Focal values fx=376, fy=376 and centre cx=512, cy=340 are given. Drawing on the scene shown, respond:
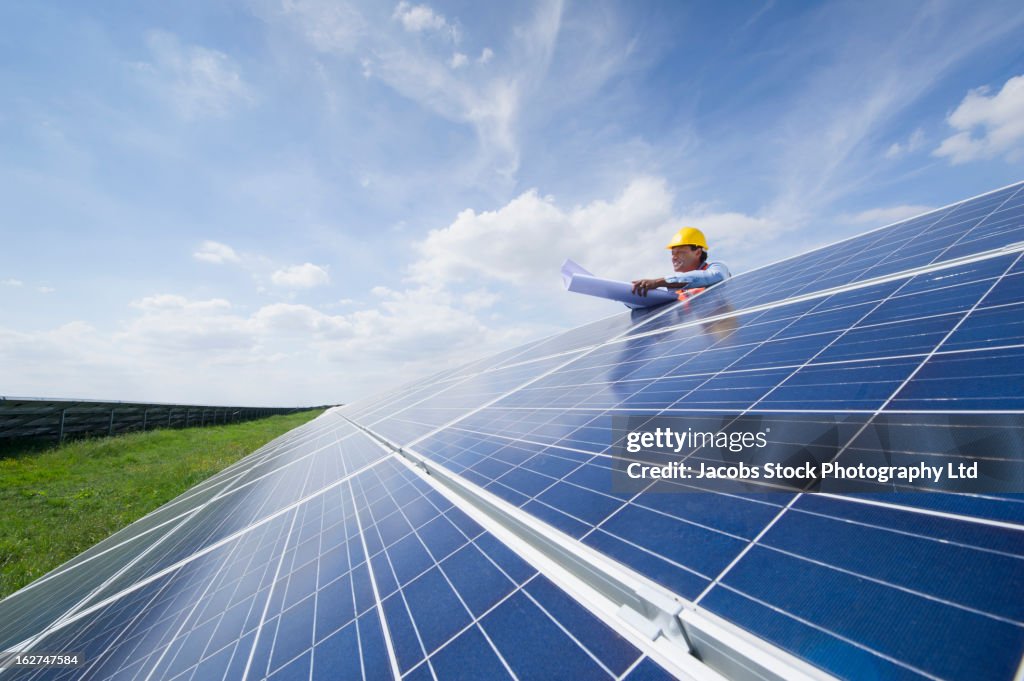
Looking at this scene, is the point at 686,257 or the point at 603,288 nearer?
the point at 603,288

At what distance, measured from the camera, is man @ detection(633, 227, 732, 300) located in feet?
30.6

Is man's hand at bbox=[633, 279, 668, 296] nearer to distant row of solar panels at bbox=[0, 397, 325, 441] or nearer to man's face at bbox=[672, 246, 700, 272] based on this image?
man's face at bbox=[672, 246, 700, 272]

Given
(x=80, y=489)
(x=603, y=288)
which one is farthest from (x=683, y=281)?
(x=80, y=489)

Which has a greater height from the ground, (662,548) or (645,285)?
(645,285)

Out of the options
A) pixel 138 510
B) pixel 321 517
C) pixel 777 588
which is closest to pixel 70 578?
pixel 321 517

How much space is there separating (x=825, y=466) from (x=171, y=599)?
5.62m

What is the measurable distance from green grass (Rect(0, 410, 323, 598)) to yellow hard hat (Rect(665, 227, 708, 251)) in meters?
18.0

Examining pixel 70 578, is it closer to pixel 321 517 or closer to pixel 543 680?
pixel 321 517

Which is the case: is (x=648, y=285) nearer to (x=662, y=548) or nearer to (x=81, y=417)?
(x=662, y=548)

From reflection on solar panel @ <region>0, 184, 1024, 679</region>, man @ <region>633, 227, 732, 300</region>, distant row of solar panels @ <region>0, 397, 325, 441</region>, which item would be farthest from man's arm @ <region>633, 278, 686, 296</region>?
distant row of solar panels @ <region>0, 397, 325, 441</region>

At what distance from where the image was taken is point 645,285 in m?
9.21

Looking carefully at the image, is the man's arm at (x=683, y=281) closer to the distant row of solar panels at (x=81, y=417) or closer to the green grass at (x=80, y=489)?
the green grass at (x=80, y=489)

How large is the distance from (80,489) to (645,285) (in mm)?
21197

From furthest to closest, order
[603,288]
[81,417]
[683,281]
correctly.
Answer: [81,417] → [683,281] → [603,288]
